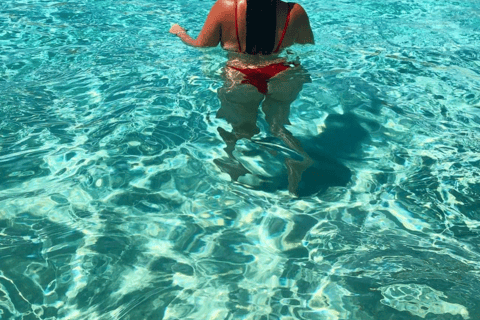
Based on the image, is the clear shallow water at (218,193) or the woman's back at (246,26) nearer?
the clear shallow water at (218,193)

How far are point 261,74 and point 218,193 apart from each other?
1.09 meters

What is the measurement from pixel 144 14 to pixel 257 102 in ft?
16.0

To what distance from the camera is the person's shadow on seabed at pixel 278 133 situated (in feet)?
13.0

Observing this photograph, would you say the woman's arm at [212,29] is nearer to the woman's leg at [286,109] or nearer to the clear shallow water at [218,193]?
the clear shallow water at [218,193]

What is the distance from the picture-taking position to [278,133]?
435 centimetres

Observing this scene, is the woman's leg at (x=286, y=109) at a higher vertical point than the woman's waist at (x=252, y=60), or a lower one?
lower

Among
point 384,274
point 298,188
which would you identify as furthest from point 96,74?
point 384,274

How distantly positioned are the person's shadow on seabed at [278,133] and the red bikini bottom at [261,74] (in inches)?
1.2

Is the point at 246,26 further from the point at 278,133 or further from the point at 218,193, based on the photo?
the point at 218,193

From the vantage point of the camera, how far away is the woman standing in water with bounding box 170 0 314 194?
389cm

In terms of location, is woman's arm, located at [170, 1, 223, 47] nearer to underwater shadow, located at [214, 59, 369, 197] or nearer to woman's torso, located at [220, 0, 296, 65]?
woman's torso, located at [220, 0, 296, 65]

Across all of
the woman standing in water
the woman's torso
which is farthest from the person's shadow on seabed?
the woman's torso

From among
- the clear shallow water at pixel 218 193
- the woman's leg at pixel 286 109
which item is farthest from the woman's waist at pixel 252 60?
the clear shallow water at pixel 218 193

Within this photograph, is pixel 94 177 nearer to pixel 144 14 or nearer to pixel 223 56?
pixel 223 56
